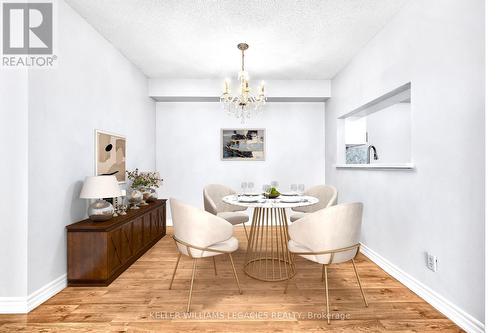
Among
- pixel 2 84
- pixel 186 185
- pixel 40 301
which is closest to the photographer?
pixel 2 84

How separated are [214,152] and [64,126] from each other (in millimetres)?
2789

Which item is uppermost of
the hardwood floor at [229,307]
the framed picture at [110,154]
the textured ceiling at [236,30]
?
the textured ceiling at [236,30]

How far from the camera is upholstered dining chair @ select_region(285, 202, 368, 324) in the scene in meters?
1.86

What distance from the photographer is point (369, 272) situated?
2.74 metres

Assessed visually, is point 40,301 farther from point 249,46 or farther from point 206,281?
point 249,46

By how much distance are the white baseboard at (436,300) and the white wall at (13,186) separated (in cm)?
342

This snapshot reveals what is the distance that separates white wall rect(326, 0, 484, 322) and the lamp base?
311 cm

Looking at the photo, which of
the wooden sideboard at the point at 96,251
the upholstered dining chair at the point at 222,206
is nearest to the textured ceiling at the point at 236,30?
the upholstered dining chair at the point at 222,206

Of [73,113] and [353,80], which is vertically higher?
[353,80]

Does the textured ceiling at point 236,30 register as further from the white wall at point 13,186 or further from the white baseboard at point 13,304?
the white baseboard at point 13,304

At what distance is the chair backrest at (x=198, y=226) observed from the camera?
2010 mm

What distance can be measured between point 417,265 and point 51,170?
351cm

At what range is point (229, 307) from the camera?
6.76ft
